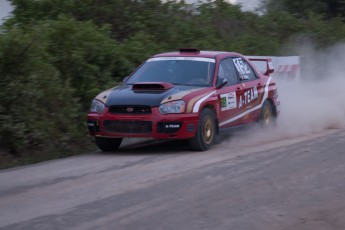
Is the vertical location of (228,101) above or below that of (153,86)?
below

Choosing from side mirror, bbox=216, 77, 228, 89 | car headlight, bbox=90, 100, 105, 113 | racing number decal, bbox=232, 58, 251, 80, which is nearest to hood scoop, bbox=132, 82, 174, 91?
car headlight, bbox=90, 100, 105, 113

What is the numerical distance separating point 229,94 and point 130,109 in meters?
1.98

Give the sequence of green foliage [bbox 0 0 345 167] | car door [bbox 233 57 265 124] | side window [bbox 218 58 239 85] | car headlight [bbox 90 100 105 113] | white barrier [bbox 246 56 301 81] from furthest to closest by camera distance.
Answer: white barrier [bbox 246 56 301 81]
car door [bbox 233 57 265 124]
side window [bbox 218 58 239 85]
green foliage [bbox 0 0 345 167]
car headlight [bbox 90 100 105 113]

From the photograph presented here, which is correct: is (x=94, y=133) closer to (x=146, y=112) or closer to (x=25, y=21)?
(x=146, y=112)

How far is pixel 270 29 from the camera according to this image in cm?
2447

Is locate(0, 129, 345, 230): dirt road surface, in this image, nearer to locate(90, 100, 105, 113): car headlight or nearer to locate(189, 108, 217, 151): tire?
locate(189, 108, 217, 151): tire

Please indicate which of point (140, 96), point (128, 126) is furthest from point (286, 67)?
point (128, 126)

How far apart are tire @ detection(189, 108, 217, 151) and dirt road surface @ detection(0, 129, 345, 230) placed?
0.47 ft

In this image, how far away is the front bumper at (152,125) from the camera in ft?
37.1

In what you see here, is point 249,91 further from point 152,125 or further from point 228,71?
point 152,125

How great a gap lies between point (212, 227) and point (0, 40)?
21.1 feet

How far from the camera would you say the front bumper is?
11.3m

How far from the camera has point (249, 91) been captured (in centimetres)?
1320

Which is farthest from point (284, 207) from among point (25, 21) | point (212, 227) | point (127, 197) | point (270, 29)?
point (270, 29)
